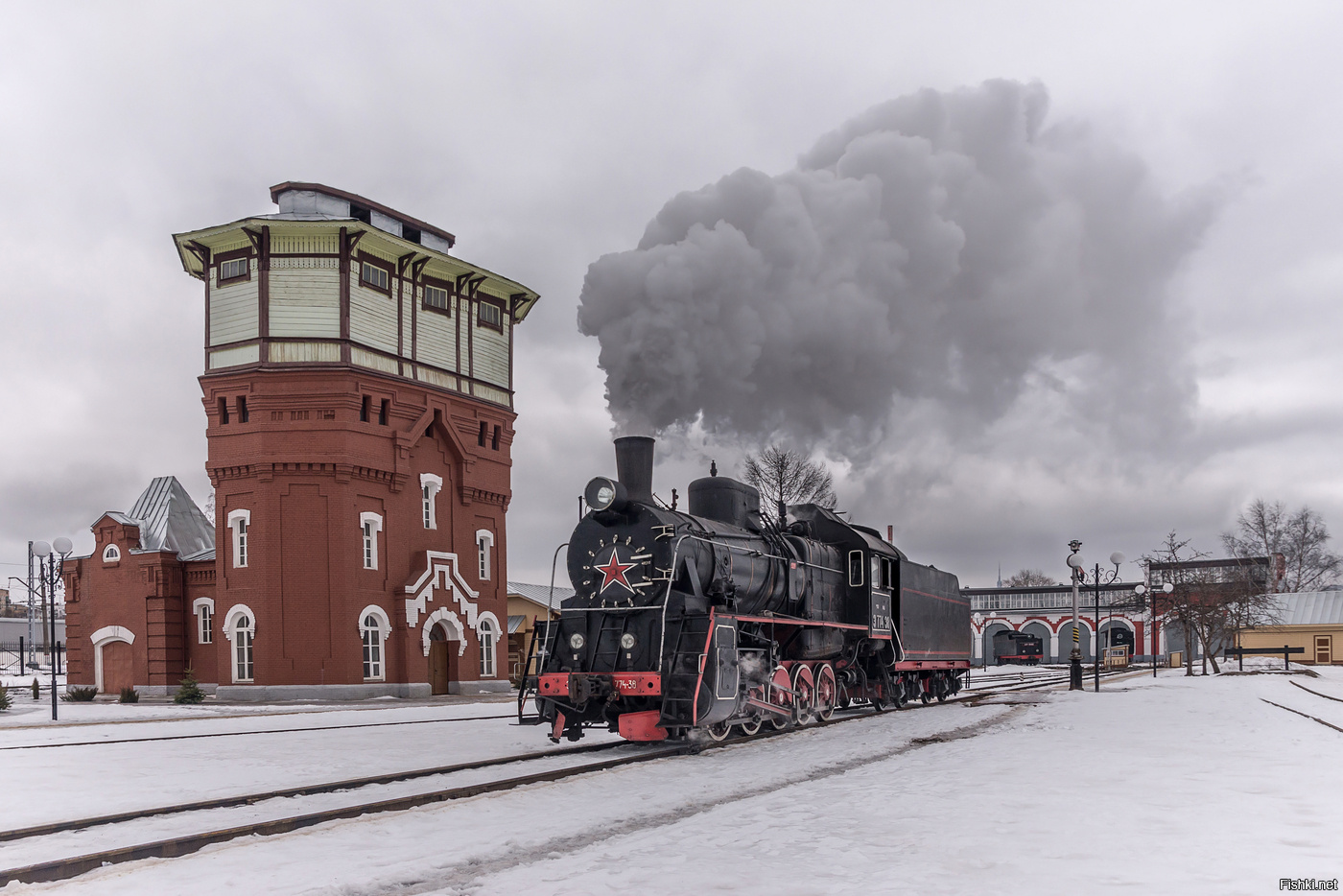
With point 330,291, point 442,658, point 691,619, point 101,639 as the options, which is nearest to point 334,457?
point 330,291

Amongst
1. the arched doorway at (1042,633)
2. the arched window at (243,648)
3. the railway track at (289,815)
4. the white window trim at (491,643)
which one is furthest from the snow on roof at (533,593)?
the arched doorway at (1042,633)

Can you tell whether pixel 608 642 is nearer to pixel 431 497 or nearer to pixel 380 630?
pixel 380 630

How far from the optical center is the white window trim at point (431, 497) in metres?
32.6

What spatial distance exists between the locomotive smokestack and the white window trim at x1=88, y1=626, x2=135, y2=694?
76.1ft

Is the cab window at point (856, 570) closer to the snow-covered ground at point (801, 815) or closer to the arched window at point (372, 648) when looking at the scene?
the snow-covered ground at point (801, 815)

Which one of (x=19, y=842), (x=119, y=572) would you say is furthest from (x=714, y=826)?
(x=119, y=572)

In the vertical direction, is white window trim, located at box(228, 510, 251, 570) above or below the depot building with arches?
above

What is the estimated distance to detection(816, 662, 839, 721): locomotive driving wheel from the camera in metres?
17.6

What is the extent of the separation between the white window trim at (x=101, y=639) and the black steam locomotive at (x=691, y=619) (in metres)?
22.2

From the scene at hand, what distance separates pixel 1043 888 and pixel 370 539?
88.2 feet

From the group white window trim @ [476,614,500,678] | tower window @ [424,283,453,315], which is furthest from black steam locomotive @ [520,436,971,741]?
tower window @ [424,283,453,315]

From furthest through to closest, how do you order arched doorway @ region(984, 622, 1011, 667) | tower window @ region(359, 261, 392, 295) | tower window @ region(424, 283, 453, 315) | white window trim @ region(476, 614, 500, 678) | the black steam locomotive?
arched doorway @ region(984, 622, 1011, 667)
white window trim @ region(476, 614, 500, 678)
tower window @ region(424, 283, 453, 315)
tower window @ region(359, 261, 392, 295)
the black steam locomotive

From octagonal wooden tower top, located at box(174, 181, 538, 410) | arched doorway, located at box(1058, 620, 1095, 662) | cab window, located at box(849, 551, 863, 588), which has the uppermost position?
octagonal wooden tower top, located at box(174, 181, 538, 410)

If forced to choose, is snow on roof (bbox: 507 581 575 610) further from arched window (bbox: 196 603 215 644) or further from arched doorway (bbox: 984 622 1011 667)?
arched doorway (bbox: 984 622 1011 667)
